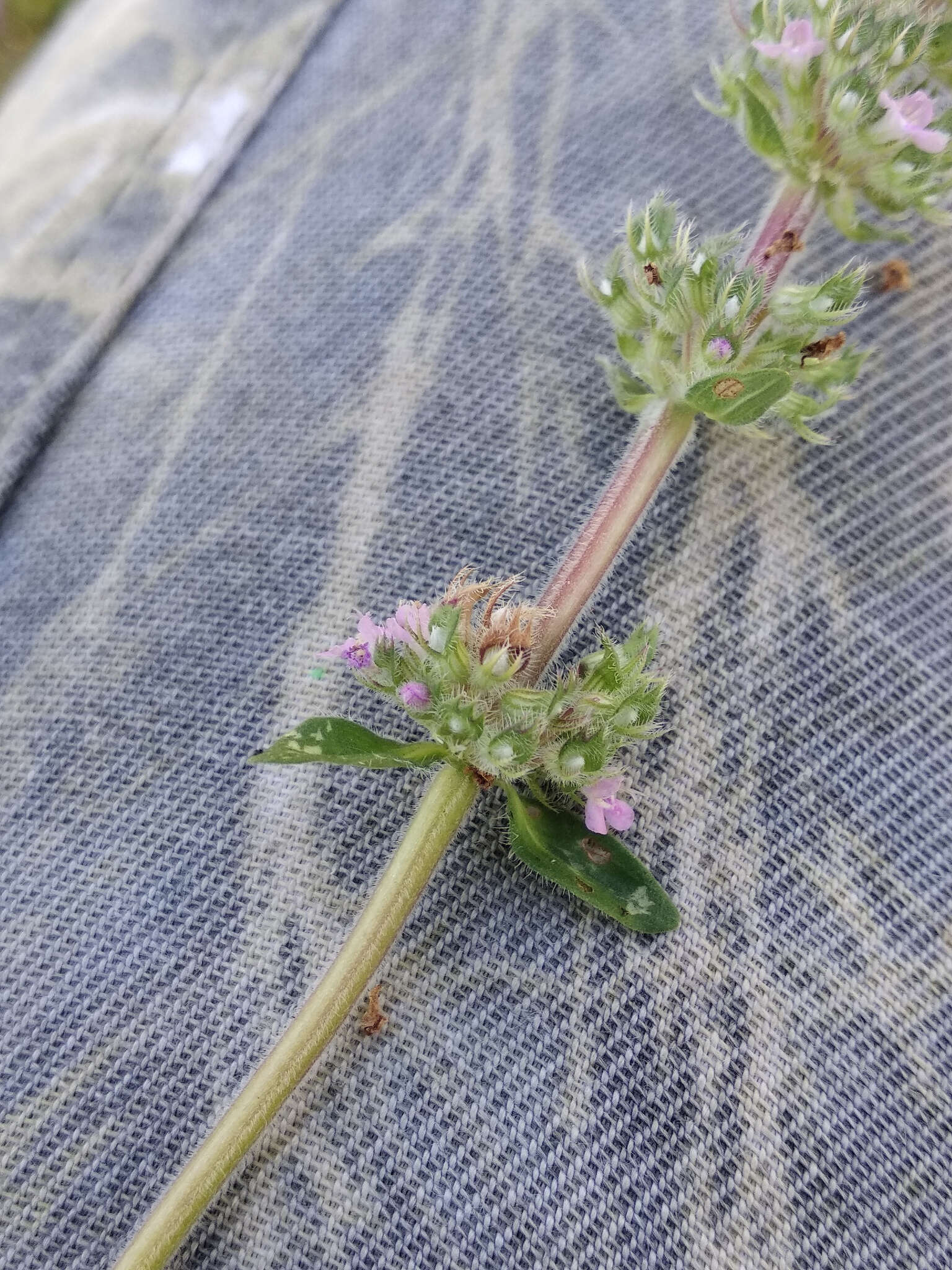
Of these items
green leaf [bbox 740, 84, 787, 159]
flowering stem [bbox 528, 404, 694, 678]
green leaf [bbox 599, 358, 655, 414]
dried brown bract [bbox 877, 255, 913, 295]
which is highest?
green leaf [bbox 740, 84, 787, 159]

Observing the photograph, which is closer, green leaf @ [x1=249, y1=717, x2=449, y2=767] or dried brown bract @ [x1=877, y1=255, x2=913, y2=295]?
green leaf @ [x1=249, y1=717, x2=449, y2=767]

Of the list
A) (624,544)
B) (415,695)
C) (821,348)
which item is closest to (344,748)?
(415,695)

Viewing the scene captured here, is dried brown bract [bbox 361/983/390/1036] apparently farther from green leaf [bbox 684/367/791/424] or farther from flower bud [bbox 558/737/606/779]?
green leaf [bbox 684/367/791/424]

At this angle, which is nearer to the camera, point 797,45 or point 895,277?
point 797,45

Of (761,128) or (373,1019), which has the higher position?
(761,128)

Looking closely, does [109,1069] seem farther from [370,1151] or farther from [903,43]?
[903,43]

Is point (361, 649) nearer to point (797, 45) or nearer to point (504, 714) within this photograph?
point (504, 714)

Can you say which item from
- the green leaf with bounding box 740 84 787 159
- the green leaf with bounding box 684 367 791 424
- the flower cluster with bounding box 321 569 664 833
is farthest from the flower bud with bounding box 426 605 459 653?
the green leaf with bounding box 740 84 787 159
